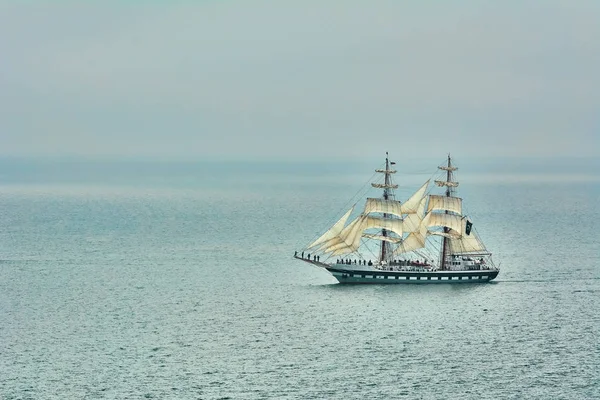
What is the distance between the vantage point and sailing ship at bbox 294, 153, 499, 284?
156m

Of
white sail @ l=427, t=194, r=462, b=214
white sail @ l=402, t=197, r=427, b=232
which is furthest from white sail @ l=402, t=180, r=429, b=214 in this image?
white sail @ l=427, t=194, r=462, b=214

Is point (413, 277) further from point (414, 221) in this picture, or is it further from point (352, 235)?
point (414, 221)

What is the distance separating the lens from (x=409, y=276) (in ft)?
514

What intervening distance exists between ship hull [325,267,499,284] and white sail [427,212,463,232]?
399 inches

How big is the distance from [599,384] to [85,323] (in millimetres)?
55867

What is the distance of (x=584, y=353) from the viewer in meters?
113

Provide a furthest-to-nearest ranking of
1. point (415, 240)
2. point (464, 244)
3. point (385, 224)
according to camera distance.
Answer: point (415, 240)
point (464, 244)
point (385, 224)

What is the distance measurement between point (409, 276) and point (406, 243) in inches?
405

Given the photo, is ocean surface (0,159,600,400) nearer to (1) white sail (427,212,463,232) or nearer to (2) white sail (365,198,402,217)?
(1) white sail (427,212,463,232)

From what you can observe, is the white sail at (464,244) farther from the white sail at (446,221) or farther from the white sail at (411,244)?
the white sail at (411,244)

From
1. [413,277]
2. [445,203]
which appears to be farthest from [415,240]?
[413,277]

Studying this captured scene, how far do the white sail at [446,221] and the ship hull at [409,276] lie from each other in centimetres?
1013

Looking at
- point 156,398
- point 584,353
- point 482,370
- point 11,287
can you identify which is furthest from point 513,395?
point 11,287

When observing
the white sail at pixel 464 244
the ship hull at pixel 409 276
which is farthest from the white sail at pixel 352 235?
the white sail at pixel 464 244
